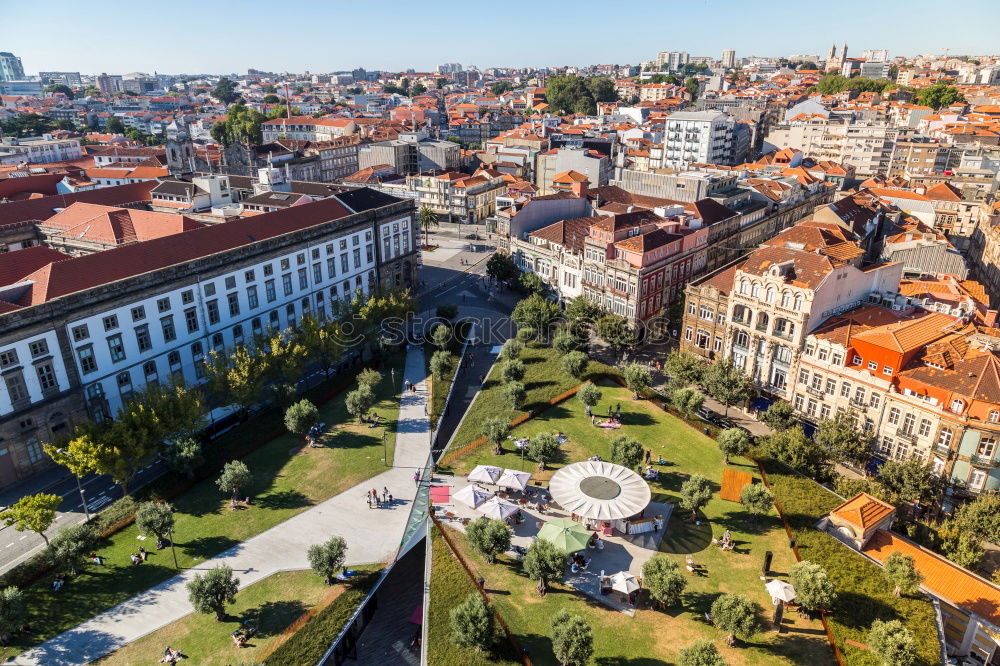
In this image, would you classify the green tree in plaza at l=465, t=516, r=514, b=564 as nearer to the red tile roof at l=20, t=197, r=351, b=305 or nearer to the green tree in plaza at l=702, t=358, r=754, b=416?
the green tree in plaza at l=702, t=358, r=754, b=416

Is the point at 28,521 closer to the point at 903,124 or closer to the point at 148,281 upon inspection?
the point at 148,281

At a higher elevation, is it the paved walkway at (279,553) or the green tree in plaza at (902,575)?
the green tree in plaza at (902,575)

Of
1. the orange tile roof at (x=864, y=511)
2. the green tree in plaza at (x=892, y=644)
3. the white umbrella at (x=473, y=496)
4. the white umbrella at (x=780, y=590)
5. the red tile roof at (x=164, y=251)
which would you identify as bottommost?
the white umbrella at (x=473, y=496)

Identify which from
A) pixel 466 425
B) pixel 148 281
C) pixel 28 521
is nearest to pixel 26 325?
pixel 148 281

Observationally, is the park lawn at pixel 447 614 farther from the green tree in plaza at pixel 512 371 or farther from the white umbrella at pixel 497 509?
the green tree in plaza at pixel 512 371

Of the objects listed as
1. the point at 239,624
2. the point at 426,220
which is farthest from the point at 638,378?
the point at 426,220

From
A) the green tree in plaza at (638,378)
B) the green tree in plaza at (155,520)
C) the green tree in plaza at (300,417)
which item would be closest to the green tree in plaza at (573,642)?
the green tree in plaza at (155,520)

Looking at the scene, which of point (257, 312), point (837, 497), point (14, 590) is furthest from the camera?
point (257, 312)
